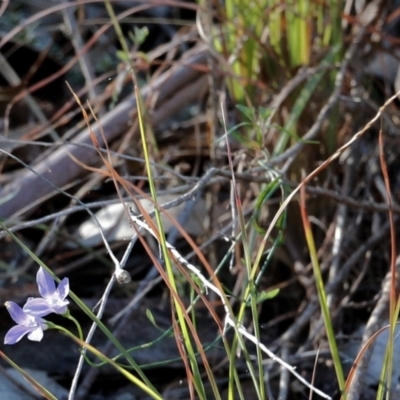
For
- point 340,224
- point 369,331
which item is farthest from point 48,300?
point 340,224

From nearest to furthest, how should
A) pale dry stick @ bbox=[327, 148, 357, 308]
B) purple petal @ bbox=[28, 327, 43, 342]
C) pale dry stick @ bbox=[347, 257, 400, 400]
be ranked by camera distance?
purple petal @ bbox=[28, 327, 43, 342], pale dry stick @ bbox=[347, 257, 400, 400], pale dry stick @ bbox=[327, 148, 357, 308]

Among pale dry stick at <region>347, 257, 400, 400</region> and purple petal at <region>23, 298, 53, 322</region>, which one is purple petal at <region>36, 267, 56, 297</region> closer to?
purple petal at <region>23, 298, 53, 322</region>

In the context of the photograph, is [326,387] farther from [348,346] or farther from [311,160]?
[311,160]

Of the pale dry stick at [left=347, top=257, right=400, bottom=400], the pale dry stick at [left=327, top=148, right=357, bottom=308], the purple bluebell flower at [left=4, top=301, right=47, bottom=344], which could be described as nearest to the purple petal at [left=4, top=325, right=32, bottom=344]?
the purple bluebell flower at [left=4, top=301, right=47, bottom=344]

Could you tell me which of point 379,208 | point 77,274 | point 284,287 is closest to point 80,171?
point 77,274

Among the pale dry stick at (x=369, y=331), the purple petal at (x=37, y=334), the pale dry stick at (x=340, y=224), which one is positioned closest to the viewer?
the purple petal at (x=37, y=334)

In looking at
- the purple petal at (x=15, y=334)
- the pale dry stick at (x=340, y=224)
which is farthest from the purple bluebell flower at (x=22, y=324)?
the pale dry stick at (x=340, y=224)

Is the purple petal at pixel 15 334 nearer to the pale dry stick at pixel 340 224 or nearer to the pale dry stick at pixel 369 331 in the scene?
the pale dry stick at pixel 369 331
